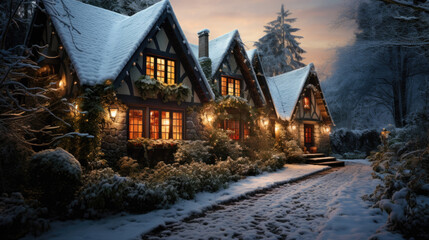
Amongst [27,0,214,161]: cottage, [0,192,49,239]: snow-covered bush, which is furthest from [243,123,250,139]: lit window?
[0,192,49,239]: snow-covered bush

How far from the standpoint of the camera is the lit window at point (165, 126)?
10.9m

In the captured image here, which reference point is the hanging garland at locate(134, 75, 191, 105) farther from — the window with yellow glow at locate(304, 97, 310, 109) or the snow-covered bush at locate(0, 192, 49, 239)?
the window with yellow glow at locate(304, 97, 310, 109)

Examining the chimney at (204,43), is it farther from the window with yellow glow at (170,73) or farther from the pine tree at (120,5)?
the pine tree at (120,5)

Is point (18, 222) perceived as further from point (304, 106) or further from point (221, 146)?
point (304, 106)

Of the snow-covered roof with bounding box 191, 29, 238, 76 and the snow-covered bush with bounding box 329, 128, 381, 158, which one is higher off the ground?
the snow-covered roof with bounding box 191, 29, 238, 76

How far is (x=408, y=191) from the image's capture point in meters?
4.05

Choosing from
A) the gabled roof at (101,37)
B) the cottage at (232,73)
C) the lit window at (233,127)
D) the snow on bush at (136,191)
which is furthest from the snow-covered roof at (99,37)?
the lit window at (233,127)

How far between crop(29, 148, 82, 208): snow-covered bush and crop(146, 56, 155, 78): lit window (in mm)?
6041

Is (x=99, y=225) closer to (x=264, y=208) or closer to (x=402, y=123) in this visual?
(x=264, y=208)

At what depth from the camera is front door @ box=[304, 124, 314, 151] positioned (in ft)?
61.6

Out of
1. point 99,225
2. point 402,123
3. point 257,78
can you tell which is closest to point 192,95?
point 257,78

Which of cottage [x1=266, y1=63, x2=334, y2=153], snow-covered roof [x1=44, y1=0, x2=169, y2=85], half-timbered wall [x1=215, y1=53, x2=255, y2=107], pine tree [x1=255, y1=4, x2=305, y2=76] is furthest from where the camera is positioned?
pine tree [x1=255, y1=4, x2=305, y2=76]

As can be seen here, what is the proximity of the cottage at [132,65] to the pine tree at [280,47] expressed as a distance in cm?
1929

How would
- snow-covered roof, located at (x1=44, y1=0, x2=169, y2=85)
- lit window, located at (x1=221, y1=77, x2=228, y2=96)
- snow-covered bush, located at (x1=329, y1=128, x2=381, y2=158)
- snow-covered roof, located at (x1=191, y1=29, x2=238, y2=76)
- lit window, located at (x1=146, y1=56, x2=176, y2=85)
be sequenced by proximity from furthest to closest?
snow-covered bush, located at (x1=329, y1=128, x2=381, y2=158) → lit window, located at (x1=221, y1=77, x2=228, y2=96) → snow-covered roof, located at (x1=191, y1=29, x2=238, y2=76) → lit window, located at (x1=146, y1=56, x2=176, y2=85) → snow-covered roof, located at (x1=44, y1=0, x2=169, y2=85)
